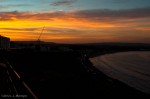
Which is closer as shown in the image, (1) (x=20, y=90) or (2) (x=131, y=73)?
(1) (x=20, y=90)

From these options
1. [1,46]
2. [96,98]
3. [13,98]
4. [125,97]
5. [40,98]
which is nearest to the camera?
[13,98]

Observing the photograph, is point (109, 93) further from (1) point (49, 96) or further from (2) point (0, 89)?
(2) point (0, 89)

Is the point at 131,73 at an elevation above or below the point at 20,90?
below

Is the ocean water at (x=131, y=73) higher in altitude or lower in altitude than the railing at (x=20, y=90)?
lower

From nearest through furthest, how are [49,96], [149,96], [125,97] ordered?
1. [49,96]
2. [125,97]
3. [149,96]

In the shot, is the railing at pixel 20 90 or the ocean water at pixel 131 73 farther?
the ocean water at pixel 131 73

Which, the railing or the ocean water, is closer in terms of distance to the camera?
the railing

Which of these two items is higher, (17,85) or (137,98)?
(17,85)

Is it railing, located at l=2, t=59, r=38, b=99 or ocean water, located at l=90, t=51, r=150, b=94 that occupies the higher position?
railing, located at l=2, t=59, r=38, b=99

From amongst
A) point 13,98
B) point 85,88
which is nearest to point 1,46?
point 85,88

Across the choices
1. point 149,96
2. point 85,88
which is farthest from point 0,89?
point 149,96

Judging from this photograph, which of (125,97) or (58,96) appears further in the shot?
(125,97)
